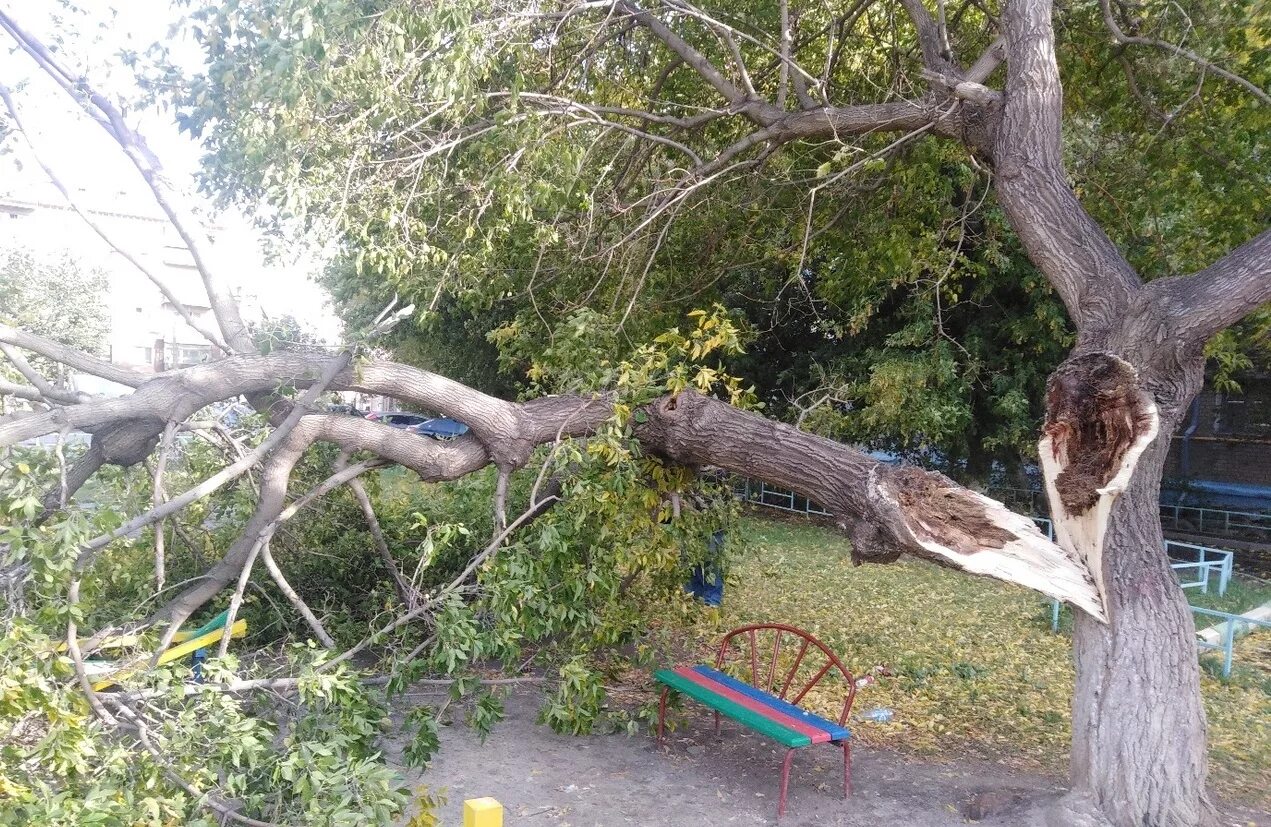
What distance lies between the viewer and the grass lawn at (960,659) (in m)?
6.49

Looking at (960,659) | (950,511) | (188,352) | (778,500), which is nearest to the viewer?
(950,511)

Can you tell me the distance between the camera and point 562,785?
5633 mm

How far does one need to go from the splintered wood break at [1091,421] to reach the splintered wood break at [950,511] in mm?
444

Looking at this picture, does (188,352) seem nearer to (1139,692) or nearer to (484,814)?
(484,814)

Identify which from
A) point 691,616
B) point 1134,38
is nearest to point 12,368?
point 691,616

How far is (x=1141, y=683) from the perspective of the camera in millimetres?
4906

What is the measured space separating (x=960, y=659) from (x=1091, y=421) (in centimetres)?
427

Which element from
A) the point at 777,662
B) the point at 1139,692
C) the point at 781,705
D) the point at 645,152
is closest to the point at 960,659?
Answer: the point at 777,662

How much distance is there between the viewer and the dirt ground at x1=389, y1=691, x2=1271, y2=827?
5.20m

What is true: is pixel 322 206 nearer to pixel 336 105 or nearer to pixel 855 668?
pixel 336 105

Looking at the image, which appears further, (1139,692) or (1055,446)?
(1055,446)

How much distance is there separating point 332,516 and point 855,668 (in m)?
4.54

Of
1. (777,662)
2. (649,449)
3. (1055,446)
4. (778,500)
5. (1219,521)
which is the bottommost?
(777,662)

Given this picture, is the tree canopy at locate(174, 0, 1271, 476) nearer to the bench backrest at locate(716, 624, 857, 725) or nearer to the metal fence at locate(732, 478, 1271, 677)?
the bench backrest at locate(716, 624, 857, 725)
